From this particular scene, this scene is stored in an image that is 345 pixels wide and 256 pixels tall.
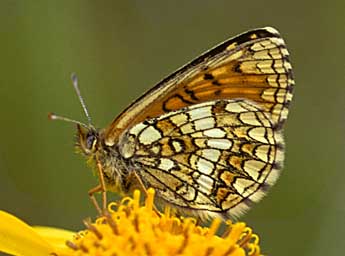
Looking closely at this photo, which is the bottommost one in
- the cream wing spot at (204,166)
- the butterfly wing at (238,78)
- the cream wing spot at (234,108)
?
the cream wing spot at (204,166)

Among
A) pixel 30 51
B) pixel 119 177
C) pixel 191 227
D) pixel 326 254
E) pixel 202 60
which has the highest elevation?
pixel 30 51

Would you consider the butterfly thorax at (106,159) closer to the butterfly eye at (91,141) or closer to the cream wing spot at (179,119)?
the butterfly eye at (91,141)

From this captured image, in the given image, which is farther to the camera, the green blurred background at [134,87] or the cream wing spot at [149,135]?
the green blurred background at [134,87]

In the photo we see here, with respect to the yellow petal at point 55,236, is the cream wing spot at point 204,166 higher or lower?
higher

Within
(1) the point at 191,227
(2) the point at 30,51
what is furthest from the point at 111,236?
(2) the point at 30,51

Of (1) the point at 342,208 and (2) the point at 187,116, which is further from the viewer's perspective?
(1) the point at 342,208

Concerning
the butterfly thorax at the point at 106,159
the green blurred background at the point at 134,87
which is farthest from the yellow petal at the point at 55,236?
the green blurred background at the point at 134,87

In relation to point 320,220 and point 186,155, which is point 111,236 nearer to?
point 186,155

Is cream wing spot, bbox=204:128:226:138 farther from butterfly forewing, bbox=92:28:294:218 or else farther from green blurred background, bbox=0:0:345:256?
green blurred background, bbox=0:0:345:256

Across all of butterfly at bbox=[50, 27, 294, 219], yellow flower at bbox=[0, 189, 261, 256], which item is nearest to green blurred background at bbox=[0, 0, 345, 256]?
butterfly at bbox=[50, 27, 294, 219]
